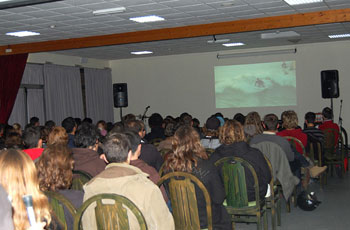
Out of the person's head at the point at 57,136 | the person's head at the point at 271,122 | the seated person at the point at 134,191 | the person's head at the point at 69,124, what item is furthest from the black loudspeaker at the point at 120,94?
the seated person at the point at 134,191

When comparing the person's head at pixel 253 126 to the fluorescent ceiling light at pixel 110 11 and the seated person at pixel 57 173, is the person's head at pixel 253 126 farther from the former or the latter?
the seated person at pixel 57 173

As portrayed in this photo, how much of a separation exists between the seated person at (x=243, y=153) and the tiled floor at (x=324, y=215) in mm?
981

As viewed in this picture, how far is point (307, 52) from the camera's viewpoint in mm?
12180

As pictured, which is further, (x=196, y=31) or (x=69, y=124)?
(x=196, y=31)

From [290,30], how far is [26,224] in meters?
9.07

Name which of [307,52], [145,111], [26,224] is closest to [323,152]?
[26,224]

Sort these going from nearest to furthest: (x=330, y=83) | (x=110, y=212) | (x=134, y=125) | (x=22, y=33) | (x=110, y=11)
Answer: (x=110, y=212) → (x=134, y=125) → (x=110, y=11) → (x=22, y=33) → (x=330, y=83)

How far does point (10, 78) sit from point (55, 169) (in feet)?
28.3

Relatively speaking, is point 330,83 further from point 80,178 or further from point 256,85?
point 80,178

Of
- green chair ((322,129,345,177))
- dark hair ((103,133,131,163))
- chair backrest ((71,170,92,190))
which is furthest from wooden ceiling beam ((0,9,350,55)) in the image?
dark hair ((103,133,131,163))

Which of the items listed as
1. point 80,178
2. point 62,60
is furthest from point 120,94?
point 80,178

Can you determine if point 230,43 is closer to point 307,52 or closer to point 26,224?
point 307,52

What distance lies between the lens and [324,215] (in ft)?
16.0

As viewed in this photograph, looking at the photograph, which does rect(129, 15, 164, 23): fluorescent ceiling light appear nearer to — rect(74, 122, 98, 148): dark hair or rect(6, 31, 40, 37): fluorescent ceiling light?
rect(6, 31, 40, 37): fluorescent ceiling light
